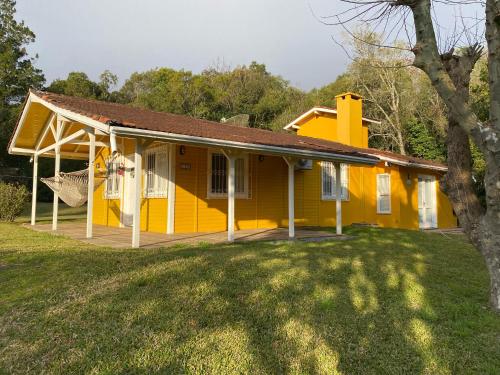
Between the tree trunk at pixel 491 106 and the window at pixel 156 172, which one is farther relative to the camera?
the window at pixel 156 172

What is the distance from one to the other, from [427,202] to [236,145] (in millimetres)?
11537

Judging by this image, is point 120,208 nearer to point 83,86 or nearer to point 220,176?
point 220,176

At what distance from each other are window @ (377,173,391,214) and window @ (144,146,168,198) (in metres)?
8.77

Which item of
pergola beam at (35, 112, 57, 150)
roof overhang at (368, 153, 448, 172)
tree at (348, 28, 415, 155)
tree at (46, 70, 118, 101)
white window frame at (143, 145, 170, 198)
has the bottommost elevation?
white window frame at (143, 145, 170, 198)

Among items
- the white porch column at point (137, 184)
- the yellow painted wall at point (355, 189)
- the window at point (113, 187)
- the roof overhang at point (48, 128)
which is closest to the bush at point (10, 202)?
the roof overhang at point (48, 128)

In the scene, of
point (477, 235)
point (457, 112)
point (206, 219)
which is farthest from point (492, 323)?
point (206, 219)

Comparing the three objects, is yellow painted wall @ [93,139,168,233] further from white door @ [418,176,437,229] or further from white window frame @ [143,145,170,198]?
white door @ [418,176,437,229]

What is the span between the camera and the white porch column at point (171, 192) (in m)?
9.63

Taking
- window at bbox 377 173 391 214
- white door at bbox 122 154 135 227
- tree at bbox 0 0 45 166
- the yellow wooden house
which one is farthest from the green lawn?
tree at bbox 0 0 45 166

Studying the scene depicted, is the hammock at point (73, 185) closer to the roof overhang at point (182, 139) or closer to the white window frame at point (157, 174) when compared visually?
the white window frame at point (157, 174)

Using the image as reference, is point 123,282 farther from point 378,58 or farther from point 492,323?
point 378,58

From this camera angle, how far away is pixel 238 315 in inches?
151

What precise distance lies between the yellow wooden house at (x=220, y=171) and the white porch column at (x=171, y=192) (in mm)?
25

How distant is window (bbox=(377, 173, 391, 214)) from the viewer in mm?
15008
